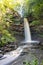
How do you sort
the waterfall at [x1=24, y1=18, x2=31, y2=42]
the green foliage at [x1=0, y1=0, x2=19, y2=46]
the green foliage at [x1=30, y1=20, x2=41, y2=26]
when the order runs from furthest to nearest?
the waterfall at [x1=24, y1=18, x2=31, y2=42]
the green foliage at [x1=30, y1=20, x2=41, y2=26]
the green foliage at [x1=0, y1=0, x2=19, y2=46]

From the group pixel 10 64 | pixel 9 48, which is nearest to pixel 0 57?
pixel 10 64

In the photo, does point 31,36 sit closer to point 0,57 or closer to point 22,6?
point 22,6

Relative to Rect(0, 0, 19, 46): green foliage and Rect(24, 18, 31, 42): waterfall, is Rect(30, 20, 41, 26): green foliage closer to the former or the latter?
Rect(24, 18, 31, 42): waterfall

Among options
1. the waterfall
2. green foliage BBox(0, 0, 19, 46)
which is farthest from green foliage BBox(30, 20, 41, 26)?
green foliage BBox(0, 0, 19, 46)

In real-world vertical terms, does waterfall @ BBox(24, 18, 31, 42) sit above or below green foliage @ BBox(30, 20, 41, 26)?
below

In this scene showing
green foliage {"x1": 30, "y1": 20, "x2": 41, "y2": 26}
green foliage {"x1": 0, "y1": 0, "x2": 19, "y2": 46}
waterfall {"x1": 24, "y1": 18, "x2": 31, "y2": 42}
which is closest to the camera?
green foliage {"x1": 0, "y1": 0, "x2": 19, "y2": 46}

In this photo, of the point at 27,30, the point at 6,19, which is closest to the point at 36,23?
the point at 27,30

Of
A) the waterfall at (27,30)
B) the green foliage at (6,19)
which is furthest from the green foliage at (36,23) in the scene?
the green foliage at (6,19)

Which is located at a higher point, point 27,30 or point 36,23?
point 36,23

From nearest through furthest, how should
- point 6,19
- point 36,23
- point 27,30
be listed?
point 6,19 < point 36,23 < point 27,30

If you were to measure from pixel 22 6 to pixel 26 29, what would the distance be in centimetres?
175

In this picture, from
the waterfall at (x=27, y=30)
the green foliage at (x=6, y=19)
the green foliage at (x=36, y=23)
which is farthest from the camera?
the waterfall at (x=27, y=30)

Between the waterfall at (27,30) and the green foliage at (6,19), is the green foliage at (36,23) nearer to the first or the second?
the waterfall at (27,30)

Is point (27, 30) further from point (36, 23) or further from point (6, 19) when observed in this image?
point (6, 19)
